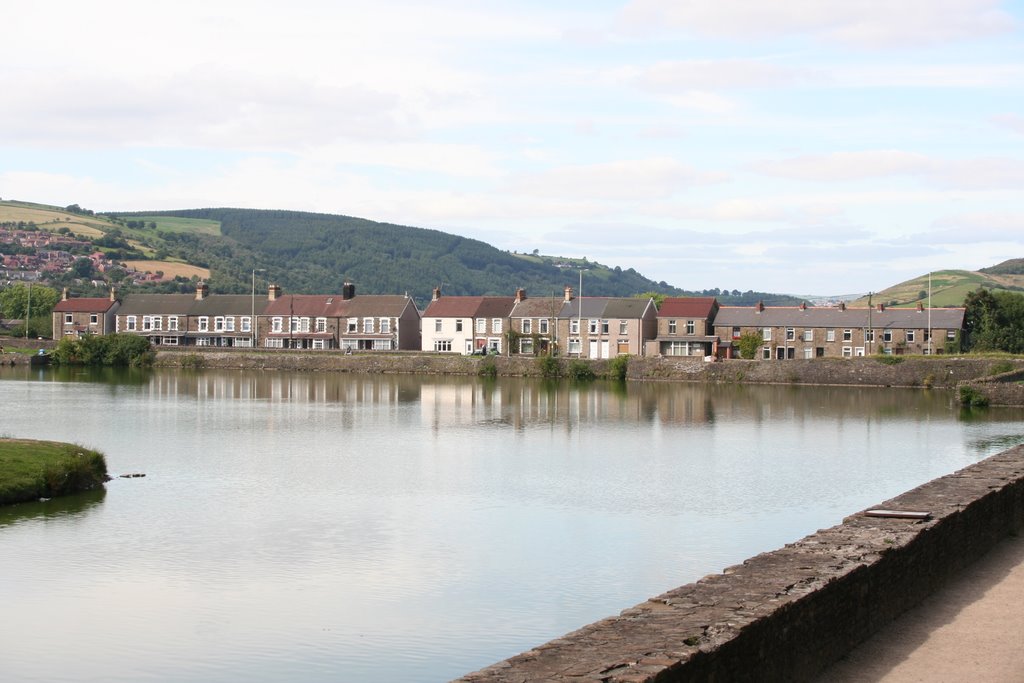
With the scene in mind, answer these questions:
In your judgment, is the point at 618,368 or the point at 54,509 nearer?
the point at 54,509

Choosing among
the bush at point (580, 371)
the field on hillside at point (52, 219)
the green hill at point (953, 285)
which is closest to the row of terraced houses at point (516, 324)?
the bush at point (580, 371)

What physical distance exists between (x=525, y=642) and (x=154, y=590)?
20.1 ft

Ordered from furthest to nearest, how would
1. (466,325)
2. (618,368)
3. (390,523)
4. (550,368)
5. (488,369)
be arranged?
(466,325), (488,369), (550,368), (618,368), (390,523)

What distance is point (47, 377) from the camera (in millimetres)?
73750

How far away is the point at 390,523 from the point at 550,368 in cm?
5452

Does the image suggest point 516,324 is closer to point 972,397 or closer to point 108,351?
point 108,351

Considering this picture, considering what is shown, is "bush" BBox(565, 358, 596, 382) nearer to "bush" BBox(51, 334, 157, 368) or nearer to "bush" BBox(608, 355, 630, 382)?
"bush" BBox(608, 355, 630, 382)

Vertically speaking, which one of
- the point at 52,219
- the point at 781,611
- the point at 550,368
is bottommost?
the point at 781,611

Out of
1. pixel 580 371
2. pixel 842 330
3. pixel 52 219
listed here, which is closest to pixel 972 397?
pixel 842 330

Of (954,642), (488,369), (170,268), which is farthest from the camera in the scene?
(170,268)

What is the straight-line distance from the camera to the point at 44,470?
84.8 ft

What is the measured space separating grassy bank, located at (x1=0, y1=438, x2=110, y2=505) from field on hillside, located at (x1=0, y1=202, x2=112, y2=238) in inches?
6030

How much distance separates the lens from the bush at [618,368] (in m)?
77.0

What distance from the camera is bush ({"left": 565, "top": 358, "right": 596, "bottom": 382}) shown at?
255 feet
